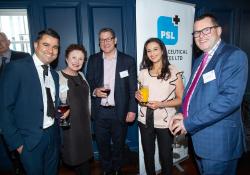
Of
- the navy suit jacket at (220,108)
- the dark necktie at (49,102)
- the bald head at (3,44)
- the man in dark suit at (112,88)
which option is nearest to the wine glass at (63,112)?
the dark necktie at (49,102)

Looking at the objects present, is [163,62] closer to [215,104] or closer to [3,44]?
[215,104]

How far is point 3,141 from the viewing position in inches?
125

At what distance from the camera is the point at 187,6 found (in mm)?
3176

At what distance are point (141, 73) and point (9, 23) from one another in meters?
2.63

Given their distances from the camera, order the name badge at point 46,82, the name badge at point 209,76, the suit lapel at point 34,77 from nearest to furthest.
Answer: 1. the name badge at point 209,76
2. the suit lapel at point 34,77
3. the name badge at point 46,82

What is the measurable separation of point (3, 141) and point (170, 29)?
115 inches

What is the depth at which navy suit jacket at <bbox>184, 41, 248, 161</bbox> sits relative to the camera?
4.99ft

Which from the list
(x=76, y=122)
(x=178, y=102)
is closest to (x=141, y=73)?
(x=178, y=102)

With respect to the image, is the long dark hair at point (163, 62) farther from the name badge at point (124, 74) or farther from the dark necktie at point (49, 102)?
the dark necktie at point (49, 102)

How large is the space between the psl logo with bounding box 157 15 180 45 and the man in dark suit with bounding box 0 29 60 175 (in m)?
1.48

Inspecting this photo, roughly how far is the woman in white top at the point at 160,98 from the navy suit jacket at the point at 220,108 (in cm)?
67

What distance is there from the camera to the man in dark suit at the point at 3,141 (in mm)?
2920

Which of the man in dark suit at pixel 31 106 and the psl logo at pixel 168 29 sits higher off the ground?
the psl logo at pixel 168 29

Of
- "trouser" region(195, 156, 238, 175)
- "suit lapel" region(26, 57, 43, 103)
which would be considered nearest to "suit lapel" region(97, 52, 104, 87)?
"suit lapel" region(26, 57, 43, 103)
